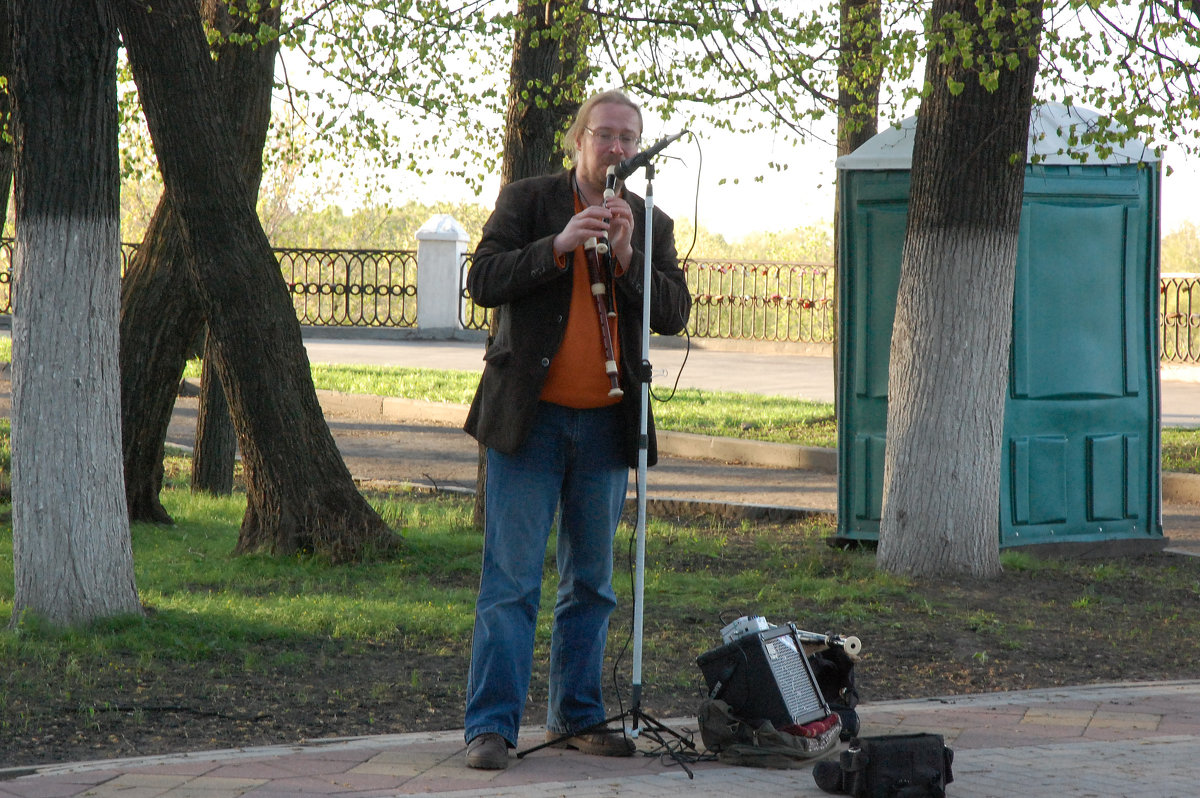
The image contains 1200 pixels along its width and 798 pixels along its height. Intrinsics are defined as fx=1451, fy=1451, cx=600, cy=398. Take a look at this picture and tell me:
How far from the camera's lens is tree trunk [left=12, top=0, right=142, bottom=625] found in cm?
566

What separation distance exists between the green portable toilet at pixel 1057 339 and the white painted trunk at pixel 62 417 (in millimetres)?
4298

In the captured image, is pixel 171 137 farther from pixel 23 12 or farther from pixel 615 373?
pixel 615 373

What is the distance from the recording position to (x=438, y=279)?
27.9m

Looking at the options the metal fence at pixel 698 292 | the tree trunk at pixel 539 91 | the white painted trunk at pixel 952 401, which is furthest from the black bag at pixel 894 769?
the metal fence at pixel 698 292

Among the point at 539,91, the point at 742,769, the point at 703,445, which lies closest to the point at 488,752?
the point at 742,769

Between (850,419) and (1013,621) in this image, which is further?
(850,419)

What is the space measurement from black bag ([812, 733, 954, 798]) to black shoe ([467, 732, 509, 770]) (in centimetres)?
91

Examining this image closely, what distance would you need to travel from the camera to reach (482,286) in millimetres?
4160

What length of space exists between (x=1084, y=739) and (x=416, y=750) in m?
2.10

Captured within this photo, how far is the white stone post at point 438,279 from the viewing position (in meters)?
27.7

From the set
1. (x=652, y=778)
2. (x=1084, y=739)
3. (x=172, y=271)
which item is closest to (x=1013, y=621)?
(x=1084, y=739)

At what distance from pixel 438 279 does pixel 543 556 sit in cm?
2405

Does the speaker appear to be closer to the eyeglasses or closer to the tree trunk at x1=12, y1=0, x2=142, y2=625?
the eyeglasses

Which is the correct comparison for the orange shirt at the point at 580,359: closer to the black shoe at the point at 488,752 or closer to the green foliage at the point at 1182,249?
the black shoe at the point at 488,752
